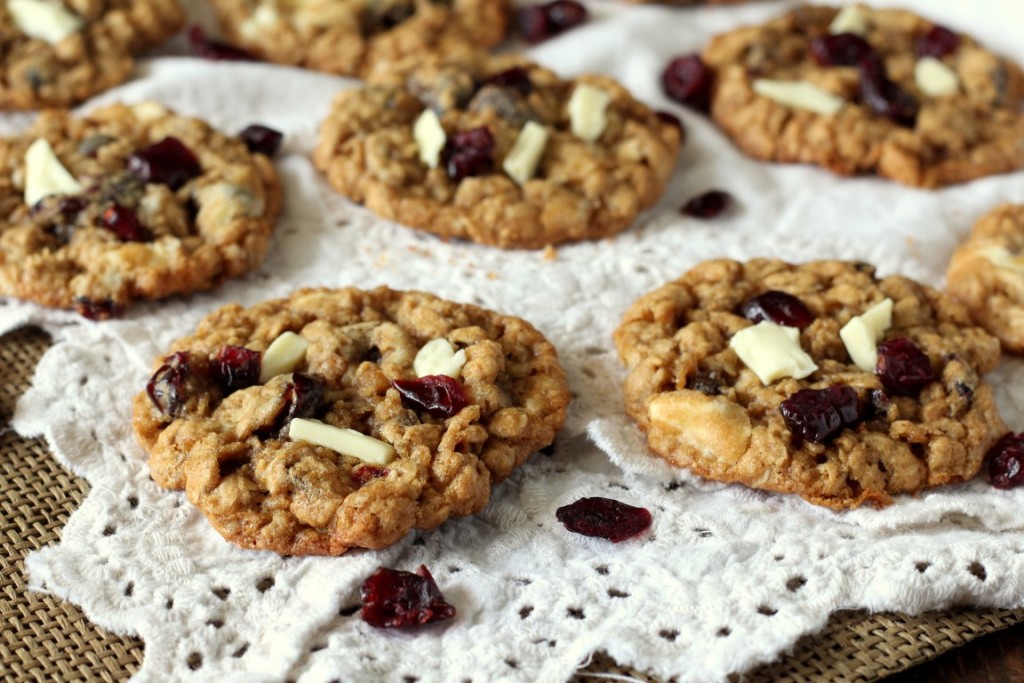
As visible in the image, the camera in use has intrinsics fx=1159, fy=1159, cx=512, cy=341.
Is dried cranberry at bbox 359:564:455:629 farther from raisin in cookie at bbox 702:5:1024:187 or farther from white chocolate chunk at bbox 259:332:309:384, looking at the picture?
raisin in cookie at bbox 702:5:1024:187

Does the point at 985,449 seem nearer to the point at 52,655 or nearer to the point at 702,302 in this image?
the point at 702,302

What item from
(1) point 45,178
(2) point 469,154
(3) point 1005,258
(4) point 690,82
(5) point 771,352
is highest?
(1) point 45,178

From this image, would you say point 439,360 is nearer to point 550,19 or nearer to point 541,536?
point 541,536

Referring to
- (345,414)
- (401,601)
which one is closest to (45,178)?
(345,414)

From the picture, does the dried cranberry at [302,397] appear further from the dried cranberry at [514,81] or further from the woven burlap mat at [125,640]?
the dried cranberry at [514,81]

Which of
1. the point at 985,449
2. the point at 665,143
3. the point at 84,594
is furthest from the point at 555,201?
the point at 84,594

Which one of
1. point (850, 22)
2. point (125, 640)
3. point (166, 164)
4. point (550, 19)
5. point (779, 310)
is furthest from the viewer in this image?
point (550, 19)

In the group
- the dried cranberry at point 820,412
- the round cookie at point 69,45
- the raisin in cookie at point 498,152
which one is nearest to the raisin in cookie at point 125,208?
the round cookie at point 69,45

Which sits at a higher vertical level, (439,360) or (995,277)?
(439,360)
